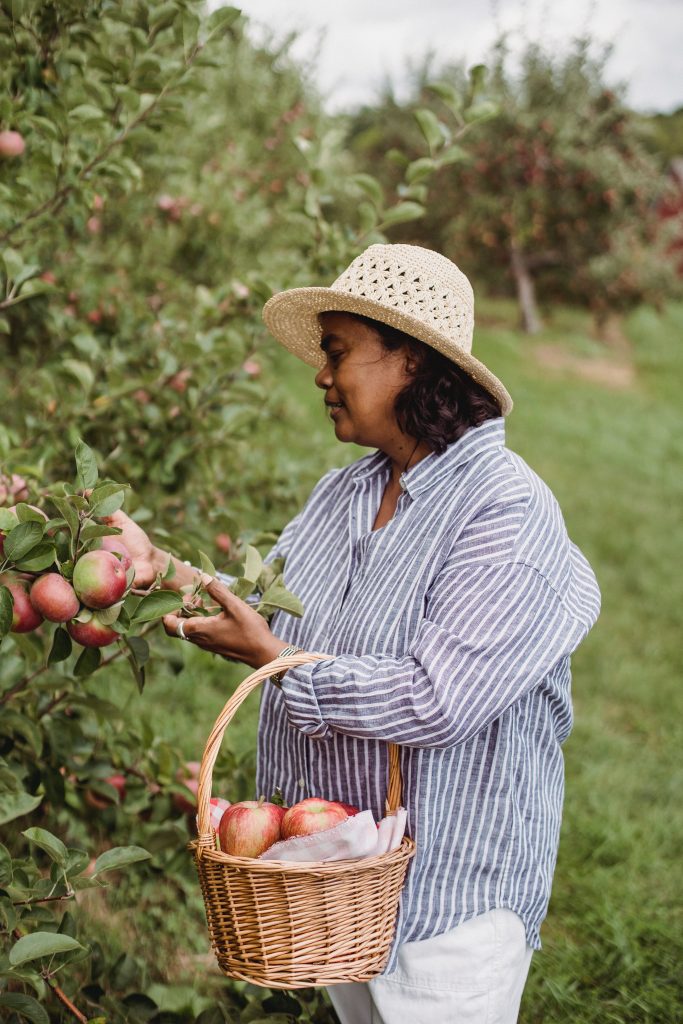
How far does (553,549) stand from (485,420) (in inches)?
12.2

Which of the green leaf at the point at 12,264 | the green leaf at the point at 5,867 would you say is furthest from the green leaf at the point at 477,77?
the green leaf at the point at 5,867

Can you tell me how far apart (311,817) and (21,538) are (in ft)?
1.94

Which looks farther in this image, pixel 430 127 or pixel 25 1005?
pixel 430 127

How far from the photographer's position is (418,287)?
1.72 m

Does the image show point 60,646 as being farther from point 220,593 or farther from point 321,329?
point 321,329

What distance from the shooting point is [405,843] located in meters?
1.54

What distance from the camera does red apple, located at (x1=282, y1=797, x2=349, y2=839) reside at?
1.49 m

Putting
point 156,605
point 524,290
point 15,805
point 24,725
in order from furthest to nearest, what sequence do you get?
1. point 524,290
2. point 24,725
3. point 15,805
4. point 156,605

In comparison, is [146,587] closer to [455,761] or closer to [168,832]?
[455,761]

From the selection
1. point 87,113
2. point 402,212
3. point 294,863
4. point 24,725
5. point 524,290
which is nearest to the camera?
point 294,863

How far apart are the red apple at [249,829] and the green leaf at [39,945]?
0.26 meters

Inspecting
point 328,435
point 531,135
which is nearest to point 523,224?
point 531,135

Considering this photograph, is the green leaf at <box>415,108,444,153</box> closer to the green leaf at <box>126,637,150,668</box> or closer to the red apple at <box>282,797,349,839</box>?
the green leaf at <box>126,637,150,668</box>

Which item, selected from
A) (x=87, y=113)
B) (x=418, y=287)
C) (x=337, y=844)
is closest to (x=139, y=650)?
(x=337, y=844)
